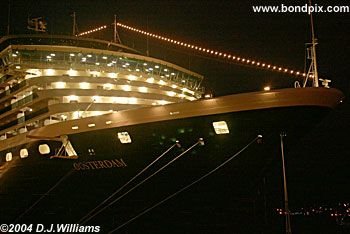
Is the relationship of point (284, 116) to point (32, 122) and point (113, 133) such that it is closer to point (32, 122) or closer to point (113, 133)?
point (113, 133)

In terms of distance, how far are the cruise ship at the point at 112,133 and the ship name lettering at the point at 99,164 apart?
0.11ft

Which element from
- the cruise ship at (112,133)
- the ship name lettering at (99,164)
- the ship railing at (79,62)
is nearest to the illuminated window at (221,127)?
the cruise ship at (112,133)

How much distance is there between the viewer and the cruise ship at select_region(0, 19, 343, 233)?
12234mm

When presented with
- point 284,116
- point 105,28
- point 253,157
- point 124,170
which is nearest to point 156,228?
point 124,170

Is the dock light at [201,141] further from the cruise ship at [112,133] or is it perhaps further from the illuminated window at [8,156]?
the illuminated window at [8,156]

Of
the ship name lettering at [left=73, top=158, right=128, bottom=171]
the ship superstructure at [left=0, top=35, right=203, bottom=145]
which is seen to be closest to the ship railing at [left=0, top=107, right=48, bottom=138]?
the ship superstructure at [left=0, top=35, right=203, bottom=145]

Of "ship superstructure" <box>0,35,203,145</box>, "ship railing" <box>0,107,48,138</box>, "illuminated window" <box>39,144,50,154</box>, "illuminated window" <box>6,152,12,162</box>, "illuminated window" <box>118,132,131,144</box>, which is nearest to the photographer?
"illuminated window" <box>118,132,131,144</box>

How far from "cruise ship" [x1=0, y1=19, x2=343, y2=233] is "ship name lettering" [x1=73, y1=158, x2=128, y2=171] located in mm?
35

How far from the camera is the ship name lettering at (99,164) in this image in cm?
1365

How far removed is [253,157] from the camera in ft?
42.4

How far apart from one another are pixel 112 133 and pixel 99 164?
4.14 feet

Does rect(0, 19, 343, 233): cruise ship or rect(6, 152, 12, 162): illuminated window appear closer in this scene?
rect(0, 19, 343, 233): cruise ship

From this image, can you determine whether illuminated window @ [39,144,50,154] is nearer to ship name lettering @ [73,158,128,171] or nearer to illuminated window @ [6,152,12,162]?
ship name lettering @ [73,158,128,171]

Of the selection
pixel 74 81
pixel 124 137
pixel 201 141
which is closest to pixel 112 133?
pixel 124 137
